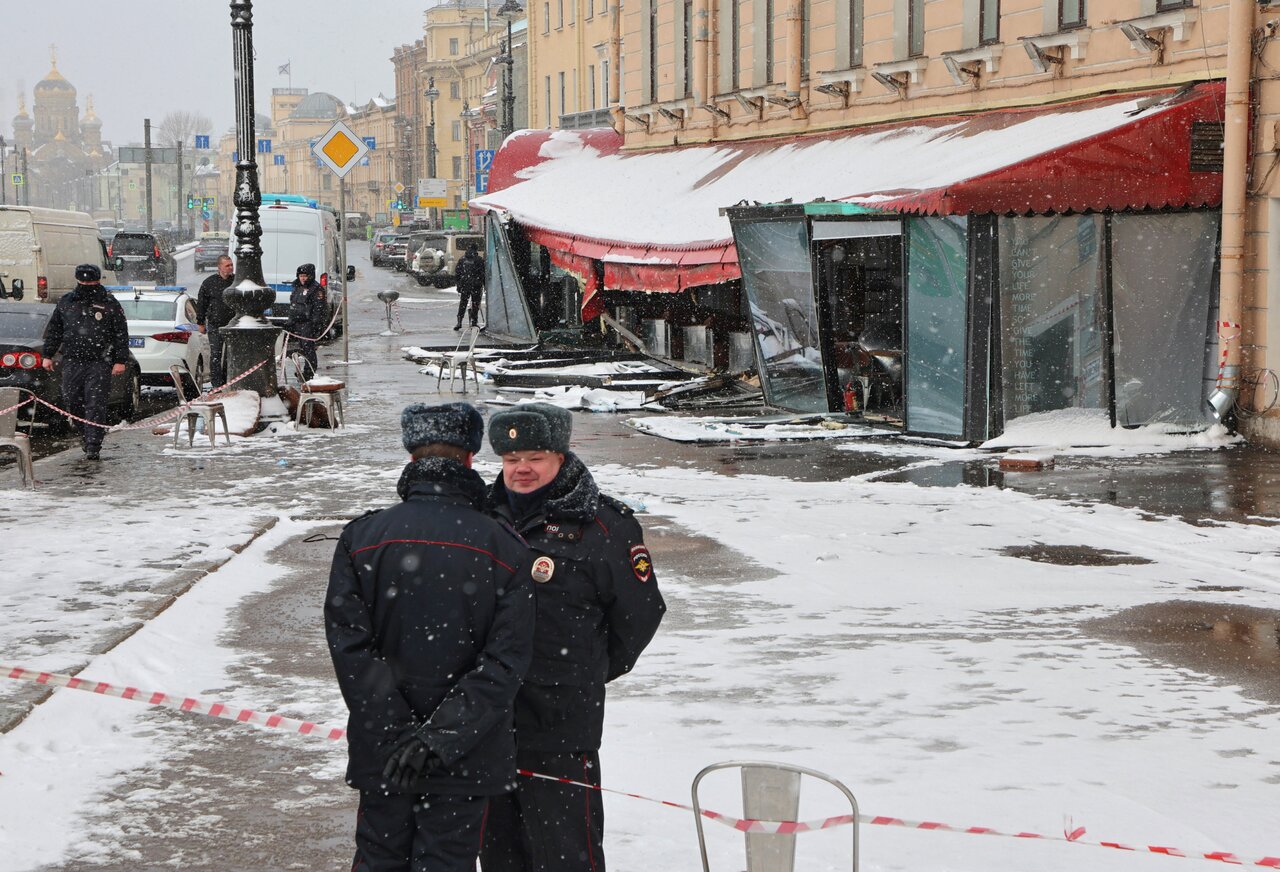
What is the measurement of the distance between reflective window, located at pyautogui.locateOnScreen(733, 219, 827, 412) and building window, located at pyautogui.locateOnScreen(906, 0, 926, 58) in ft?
11.1

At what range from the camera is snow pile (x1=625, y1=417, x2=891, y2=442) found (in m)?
16.2

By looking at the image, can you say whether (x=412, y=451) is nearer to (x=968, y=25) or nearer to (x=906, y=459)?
(x=906, y=459)

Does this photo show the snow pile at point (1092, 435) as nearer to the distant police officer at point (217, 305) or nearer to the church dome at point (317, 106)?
the distant police officer at point (217, 305)

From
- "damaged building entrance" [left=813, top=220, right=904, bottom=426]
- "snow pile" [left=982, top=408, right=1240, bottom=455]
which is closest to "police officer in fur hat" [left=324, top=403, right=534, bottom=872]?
"snow pile" [left=982, top=408, right=1240, bottom=455]

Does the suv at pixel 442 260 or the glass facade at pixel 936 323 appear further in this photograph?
the suv at pixel 442 260

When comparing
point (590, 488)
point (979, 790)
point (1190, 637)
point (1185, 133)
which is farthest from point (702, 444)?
point (590, 488)

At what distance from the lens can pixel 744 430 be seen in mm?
16562

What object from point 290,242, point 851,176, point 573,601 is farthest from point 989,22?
point 290,242

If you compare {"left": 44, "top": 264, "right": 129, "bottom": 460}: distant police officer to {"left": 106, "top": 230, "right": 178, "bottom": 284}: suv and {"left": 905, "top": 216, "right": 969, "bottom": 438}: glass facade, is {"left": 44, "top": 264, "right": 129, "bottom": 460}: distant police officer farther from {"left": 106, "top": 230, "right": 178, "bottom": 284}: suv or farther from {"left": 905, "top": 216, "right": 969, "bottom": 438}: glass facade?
{"left": 106, "top": 230, "right": 178, "bottom": 284}: suv

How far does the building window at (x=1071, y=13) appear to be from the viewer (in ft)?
54.4

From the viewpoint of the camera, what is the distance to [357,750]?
3.91 m

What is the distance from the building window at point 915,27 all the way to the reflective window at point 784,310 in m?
3.38

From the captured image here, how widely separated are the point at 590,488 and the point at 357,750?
35.0 inches

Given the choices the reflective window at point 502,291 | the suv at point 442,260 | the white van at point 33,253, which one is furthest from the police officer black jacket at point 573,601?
the suv at point 442,260
